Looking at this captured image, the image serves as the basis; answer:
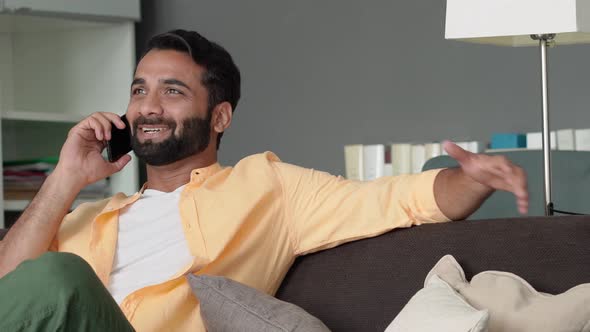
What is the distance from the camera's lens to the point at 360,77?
435 cm

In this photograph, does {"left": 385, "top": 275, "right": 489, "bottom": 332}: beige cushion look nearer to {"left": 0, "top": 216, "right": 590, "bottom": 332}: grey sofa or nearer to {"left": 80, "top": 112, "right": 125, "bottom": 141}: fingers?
{"left": 0, "top": 216, "right": 590, "bottom": 332}: grey sofa

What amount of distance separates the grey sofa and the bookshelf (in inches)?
110

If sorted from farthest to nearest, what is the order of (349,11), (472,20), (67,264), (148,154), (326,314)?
1. (349,11)
2. (472,20)
3. (148,154)
4. (326,314)
5. (67,264)

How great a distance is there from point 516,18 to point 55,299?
5.04ft

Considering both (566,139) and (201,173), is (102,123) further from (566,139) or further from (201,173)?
(566,139)

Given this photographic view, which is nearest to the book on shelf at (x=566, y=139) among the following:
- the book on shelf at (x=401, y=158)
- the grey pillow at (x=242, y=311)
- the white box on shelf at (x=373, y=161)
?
the book on shelf at (x=401, y=158)

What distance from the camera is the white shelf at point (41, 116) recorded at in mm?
4445

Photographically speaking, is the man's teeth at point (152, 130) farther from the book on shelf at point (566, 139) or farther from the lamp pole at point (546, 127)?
the book on shelf at point (566, 139)

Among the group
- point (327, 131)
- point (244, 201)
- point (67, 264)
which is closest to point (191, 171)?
point (244, 201)

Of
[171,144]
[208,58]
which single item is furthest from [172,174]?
[208,58]

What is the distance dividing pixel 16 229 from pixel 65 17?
2.45m

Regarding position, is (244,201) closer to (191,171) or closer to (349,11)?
(191,171)

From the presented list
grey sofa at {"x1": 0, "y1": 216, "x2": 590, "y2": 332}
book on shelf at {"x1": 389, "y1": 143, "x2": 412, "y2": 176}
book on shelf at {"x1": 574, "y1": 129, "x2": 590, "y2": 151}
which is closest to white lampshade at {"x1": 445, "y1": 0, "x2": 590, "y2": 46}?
book on shelf at {"x1": 574, "y1": 129, "x2": 590, "y2": 151}

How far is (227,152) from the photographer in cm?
486
